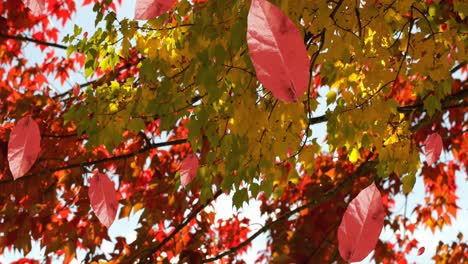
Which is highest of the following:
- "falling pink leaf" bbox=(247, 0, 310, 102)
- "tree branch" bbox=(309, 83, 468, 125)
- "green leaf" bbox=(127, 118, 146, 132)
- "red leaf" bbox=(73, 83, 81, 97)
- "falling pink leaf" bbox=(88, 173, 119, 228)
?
"red leaf" bbox=(73, 83, 81, 97)

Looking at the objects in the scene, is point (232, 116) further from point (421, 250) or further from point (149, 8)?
point (421, 250)

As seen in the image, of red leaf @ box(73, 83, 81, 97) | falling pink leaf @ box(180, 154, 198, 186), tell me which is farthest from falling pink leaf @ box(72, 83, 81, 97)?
falling pink leaf @ box(180, 154, 198, 186)

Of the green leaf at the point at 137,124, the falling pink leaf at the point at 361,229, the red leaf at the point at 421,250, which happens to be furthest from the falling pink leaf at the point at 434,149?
the falling pink leaf at the point at 361,229

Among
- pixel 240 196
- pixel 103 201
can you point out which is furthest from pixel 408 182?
pixel 103 201

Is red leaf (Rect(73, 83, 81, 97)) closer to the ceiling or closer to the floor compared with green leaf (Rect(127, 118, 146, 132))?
closer to the ceiling

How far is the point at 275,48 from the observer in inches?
50.7

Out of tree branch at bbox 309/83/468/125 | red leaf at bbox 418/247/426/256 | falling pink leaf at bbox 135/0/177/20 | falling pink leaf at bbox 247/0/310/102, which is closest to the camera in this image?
falling pink leaf at bbox 247/0/310/102

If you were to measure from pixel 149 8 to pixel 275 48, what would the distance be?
1.04m

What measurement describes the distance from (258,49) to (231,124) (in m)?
1.52

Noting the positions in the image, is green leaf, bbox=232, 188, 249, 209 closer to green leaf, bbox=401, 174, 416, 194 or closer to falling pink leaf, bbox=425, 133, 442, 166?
green leaf, bbox=401, 174, 416, 194

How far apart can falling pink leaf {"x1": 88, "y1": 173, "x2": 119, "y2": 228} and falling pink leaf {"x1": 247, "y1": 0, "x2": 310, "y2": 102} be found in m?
1.91

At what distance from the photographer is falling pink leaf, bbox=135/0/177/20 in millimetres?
2162

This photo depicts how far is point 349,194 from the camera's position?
5.32m

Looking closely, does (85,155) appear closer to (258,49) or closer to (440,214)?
(258,49)
